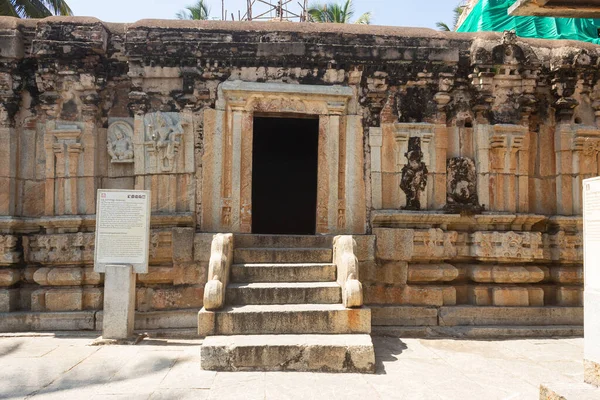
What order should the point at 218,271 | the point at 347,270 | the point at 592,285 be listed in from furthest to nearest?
the point at 347,270 → the point at 218,271 → the point at 592,285

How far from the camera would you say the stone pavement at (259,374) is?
4527 mm

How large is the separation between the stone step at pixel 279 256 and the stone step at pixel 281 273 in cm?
29

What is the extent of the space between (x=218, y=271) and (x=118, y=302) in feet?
4.65

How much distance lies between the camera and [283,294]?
19.9ft

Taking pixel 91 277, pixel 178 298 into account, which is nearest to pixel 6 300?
pixel 91 277

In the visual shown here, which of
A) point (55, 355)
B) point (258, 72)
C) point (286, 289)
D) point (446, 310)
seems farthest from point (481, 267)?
point (55, 355)

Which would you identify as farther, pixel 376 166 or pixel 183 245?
pixel 376 166

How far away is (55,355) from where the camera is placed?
5672mm

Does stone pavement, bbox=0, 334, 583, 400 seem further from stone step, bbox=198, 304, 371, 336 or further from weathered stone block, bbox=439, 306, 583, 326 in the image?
weathered stone block, bbox=439, 306, 583, 326

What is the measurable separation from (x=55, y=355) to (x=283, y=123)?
23.8ft

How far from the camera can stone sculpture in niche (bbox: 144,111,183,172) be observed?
7238mm

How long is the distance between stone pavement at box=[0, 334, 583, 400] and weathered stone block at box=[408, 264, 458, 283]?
1135 millimetres

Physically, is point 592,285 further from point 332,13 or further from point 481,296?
point 332,13

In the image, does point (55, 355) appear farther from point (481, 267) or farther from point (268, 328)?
point (481, 267)
